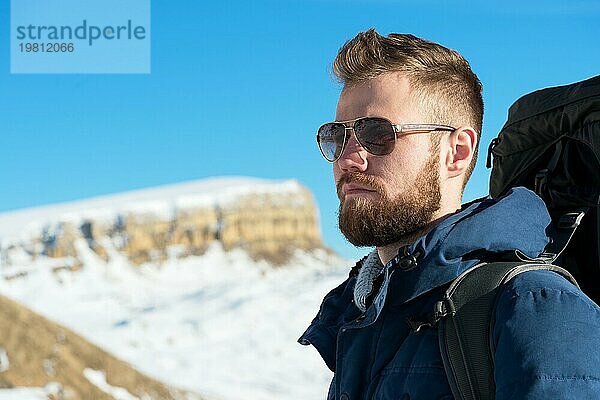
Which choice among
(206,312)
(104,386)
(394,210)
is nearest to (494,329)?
(394,210)

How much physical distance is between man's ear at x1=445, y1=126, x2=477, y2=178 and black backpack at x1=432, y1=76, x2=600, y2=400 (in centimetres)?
23

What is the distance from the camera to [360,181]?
2.18m

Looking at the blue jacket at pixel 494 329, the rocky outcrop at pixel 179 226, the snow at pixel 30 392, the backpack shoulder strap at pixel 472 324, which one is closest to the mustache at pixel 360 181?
the blue jacket at pixel 494 329

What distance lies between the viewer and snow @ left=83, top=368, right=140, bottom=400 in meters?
11.3

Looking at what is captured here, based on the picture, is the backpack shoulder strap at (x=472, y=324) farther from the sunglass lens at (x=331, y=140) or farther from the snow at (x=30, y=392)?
the snow at (x=30, y=392)

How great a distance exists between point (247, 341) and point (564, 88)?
33916 mm

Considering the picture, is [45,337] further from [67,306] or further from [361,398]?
[67,306]

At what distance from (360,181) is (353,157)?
0.09m

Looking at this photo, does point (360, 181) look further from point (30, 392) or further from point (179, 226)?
point (179, 226)

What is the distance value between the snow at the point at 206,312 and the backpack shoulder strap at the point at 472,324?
1230 cm

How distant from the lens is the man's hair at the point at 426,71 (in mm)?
2195

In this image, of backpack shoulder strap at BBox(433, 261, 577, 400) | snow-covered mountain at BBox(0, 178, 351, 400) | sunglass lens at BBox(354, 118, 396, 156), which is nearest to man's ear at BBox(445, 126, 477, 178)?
sunglass lens at BBox(354, 118, 396, 156)

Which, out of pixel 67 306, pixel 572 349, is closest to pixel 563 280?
pixel 572 349

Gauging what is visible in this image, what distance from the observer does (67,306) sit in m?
45.9
